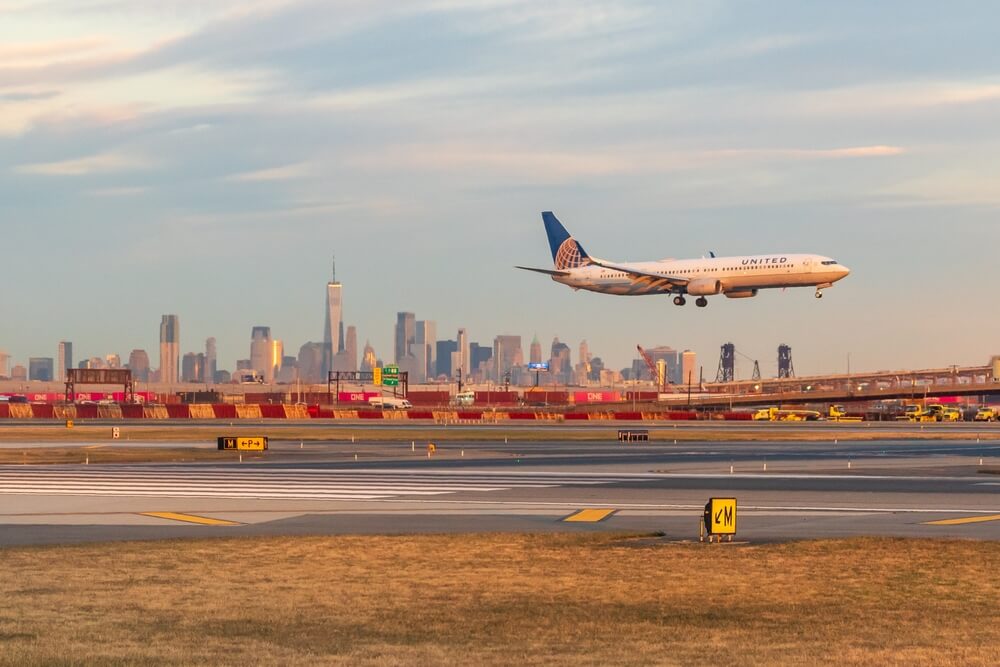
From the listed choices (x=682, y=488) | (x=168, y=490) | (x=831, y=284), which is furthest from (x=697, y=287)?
(x=168, y=490)

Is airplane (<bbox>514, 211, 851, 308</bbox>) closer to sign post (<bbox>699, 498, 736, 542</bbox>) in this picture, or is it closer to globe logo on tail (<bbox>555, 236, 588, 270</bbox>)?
globe logo on tail (<bbox>555, 236, 588, 270</bbox>)

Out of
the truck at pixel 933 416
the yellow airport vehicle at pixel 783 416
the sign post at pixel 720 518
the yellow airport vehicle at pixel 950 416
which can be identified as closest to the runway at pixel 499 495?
the sign post at pixel 720 518

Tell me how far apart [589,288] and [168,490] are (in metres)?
70.9

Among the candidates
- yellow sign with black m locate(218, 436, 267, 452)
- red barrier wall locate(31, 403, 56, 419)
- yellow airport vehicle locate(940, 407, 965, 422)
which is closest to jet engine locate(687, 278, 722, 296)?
yellow sign with black m locate(218, 436, 267, 452)

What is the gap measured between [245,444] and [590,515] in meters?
34.5

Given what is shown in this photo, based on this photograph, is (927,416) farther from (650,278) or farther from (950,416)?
(650,278)

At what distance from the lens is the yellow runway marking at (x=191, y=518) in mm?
29109

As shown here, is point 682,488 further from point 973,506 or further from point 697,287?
point 697,287

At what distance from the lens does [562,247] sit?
11831cm

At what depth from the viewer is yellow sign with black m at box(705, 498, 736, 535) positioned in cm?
2533

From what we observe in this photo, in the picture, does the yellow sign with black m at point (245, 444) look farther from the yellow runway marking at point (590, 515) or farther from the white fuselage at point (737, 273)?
the white fuselage at point (737, 273)

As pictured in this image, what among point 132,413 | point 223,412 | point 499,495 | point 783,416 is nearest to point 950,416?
point 783,416

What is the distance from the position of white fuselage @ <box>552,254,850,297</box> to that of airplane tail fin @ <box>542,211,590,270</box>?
11.2m

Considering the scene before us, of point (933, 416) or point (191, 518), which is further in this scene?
point (933, 416)
